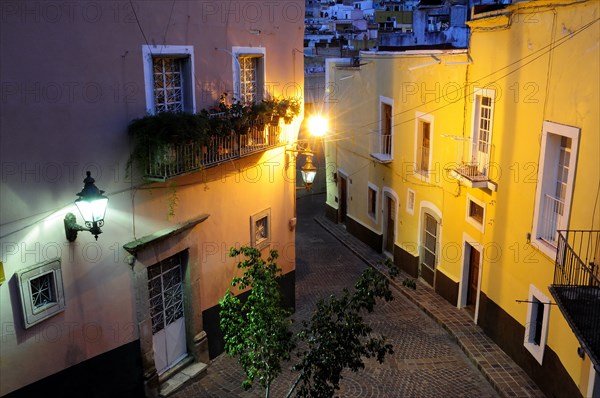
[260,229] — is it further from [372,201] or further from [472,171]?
[372,201]

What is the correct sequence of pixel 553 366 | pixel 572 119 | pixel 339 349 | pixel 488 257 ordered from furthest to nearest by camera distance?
pixel 488 257, pixel 553 366, pixel 572 119, pixel 339 349

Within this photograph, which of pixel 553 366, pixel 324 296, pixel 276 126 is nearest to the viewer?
pixel 553 366

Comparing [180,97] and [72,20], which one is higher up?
[72,20]

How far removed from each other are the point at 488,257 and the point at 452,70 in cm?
493

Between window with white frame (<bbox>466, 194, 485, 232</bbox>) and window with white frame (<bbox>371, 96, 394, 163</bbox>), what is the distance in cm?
457

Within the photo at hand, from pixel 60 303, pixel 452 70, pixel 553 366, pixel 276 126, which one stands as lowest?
pixel 553 366

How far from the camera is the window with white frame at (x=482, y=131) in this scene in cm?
1348

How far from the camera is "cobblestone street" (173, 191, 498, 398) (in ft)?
38.8

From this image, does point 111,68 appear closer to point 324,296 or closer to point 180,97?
point 180,97

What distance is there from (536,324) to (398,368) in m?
3.07

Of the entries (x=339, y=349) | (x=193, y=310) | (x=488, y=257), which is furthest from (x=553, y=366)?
(x=193, y=310)

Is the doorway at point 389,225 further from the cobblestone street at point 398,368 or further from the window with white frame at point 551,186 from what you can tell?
the window with white frame at point 551,186

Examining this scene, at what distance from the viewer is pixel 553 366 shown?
10.9 m

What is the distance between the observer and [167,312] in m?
11.6
